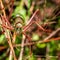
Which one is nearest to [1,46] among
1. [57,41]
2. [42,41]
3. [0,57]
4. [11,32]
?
[0,57]

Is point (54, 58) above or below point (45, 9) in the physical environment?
below

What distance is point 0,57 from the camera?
1.64 m

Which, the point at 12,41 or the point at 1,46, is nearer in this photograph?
the point at 12,41

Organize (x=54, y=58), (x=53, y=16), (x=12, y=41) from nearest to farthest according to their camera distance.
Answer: (x=12, y=41), (x=54, y=58), (x=53, y=16)

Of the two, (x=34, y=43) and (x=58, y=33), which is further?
(x=58, y=33)

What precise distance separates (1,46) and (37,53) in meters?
0.28

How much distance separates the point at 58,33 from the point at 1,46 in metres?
0.47

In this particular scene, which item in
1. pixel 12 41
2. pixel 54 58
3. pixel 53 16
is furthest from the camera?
pixel 53 16

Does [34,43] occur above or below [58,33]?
below

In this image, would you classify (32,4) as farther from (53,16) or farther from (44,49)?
(44,49)

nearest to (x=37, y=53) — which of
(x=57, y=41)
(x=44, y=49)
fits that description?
(x=44, y=49)

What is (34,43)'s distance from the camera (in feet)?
5.34

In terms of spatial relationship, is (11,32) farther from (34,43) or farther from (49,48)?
(49,48)

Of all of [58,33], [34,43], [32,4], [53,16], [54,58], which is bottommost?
[54,58]
